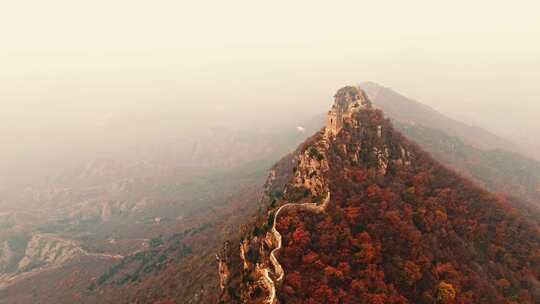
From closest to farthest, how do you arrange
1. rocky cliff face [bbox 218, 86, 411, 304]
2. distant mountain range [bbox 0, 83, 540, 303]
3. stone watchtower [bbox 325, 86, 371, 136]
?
rocky cliff face [bbox 218, 86, 411, 304] → distant mountain range [bbox 0, 83, 540, 303] → stone watchtower [bbox 325, 86, 371, 136]

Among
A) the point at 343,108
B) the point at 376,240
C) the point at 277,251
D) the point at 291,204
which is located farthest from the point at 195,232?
the point at 376,240

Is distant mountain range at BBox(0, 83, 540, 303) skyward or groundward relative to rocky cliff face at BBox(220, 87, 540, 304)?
groundward

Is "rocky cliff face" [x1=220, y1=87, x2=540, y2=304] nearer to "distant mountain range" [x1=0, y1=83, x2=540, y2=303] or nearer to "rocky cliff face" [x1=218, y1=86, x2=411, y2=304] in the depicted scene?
"rocky cliff face" [x1=218, y1=86, x2=411, y2=304]

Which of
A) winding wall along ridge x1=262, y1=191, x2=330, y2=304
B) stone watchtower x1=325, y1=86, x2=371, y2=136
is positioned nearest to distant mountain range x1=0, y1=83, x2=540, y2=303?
winding wall along ridge x1=262, y1=191, x2=330, y2=304

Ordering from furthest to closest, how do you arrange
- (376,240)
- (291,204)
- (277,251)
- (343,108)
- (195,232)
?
1. (195,232)
2. (343,108)
3. (291,204)
4. (376,240)
5. (277,251)

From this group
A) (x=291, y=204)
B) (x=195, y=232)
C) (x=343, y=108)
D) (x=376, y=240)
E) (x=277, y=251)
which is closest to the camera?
(x=277, y=251)

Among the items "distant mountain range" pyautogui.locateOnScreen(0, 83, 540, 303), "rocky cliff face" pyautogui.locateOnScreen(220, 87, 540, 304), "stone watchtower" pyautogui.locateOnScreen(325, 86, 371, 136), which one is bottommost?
"distant mountain range" pyautogui.locateOnScreen(0, 83, 540, 303)

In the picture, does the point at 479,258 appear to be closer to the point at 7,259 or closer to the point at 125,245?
the point at 125,245

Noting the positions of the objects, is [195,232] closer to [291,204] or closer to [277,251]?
[291,204]

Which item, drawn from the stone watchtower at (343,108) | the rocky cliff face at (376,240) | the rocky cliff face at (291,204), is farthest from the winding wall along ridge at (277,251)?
the stone watchtower at (343,108)

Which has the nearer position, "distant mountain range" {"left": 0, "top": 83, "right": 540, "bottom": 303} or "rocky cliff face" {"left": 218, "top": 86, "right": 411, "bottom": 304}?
"rocky cliff face" {"left": 218, "top": 86, "right": 411, "bottom": 304}
